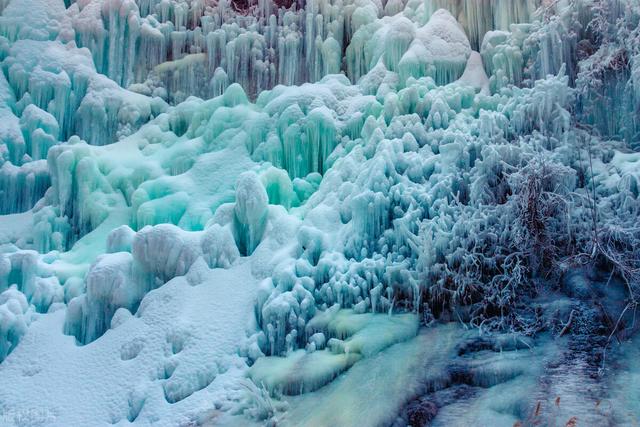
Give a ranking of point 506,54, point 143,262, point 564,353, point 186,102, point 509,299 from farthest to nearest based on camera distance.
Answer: point 186,102, point 506,54, point 143,262, point 509,299, point 564,353

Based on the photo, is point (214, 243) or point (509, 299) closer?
point (509, 299)

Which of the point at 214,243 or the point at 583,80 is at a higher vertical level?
the point at 583,80

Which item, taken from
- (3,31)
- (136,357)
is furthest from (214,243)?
(3,31)

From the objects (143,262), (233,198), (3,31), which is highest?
(3,31)

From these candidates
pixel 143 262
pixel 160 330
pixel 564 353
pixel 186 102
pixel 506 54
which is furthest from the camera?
pixel 186 102

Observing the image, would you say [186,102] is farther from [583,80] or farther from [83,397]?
[583,80]

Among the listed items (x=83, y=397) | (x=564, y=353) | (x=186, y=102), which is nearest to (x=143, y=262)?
(x=83, y=397)

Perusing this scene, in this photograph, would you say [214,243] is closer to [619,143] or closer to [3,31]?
[619,143]
